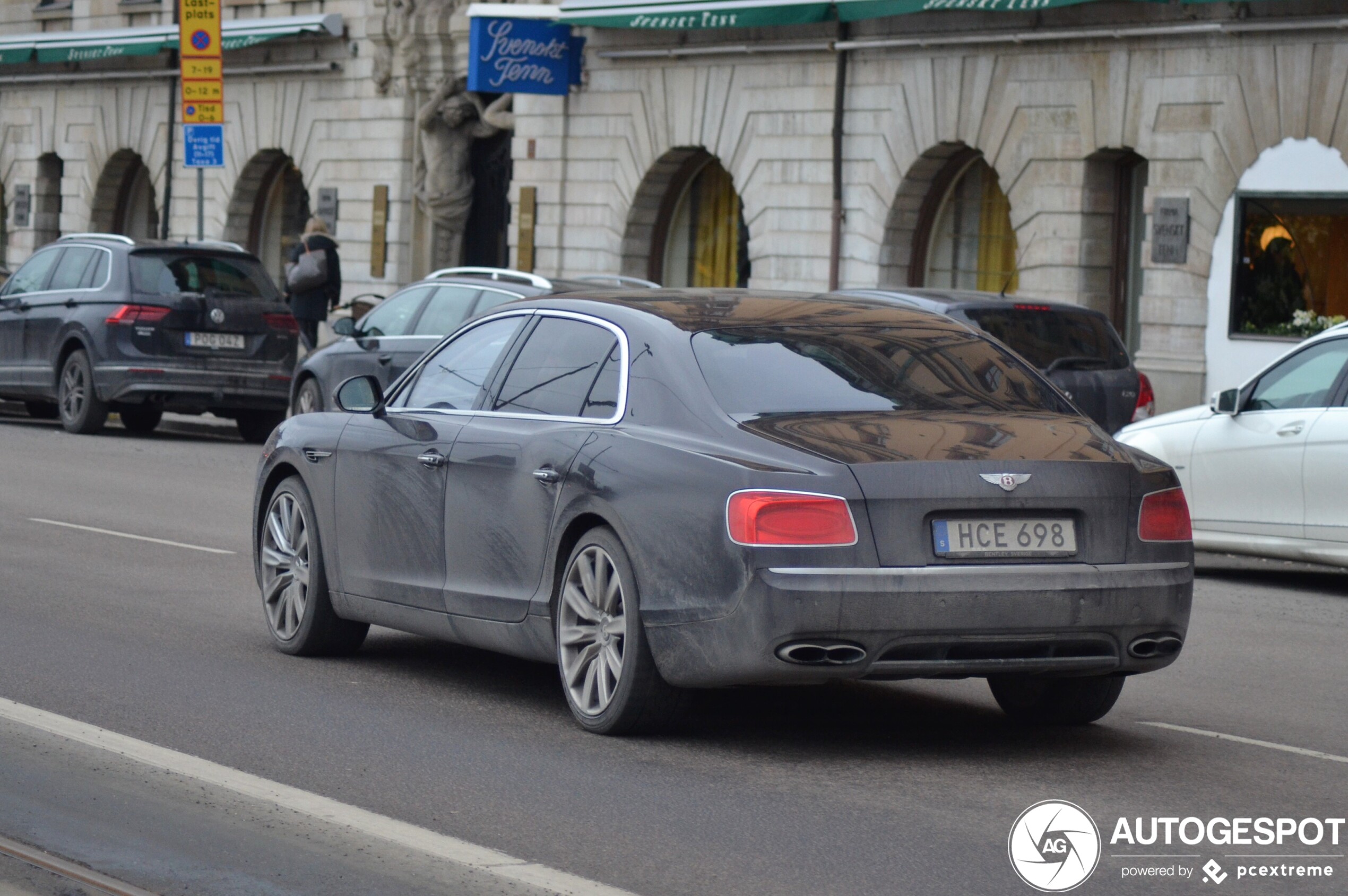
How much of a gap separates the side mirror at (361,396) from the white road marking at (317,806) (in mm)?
1857

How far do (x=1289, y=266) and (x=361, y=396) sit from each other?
51.1 feet

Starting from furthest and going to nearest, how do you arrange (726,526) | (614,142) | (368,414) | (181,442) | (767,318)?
(614,142), (181,442), (368,414), (767,318), (726,526)

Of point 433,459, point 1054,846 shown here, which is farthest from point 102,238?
point 1054,846

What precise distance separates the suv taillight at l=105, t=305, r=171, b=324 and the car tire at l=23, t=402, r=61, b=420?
143 inches

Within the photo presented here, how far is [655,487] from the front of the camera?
6875 mm

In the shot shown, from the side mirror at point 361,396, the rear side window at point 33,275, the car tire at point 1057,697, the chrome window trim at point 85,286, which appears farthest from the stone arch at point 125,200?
the car tire at point 1057,697

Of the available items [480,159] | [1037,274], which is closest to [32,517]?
[1037,274]

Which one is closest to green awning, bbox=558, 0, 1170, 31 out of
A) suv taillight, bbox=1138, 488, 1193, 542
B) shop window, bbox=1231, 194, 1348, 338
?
shop window, bbox=1231, 194, 1348, 338

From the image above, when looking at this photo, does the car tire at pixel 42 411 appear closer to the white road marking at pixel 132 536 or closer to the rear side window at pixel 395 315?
the rear side window at pixel 395 315

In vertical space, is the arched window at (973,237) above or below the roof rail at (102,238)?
above

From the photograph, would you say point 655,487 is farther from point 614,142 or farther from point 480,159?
point 480,159

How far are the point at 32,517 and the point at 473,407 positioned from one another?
6.77 meters

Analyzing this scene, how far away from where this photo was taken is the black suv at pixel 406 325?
18.9 meters

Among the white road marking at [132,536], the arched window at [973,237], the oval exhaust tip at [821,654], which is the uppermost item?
the arched window at [973,237]
